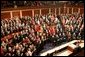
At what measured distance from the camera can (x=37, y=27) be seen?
728 cm

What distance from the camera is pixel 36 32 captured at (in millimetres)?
7055

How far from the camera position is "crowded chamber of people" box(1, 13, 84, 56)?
591 cm

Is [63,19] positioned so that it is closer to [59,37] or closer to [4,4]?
[59,37]

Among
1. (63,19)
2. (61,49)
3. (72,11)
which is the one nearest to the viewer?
(61,49)

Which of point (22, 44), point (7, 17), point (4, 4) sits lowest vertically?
point (22, 44)

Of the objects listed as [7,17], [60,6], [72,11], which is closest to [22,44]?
[7,17]

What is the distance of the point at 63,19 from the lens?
338 inches

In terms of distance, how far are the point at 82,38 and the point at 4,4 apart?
3550 mm

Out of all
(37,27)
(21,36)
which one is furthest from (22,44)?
(37,27)

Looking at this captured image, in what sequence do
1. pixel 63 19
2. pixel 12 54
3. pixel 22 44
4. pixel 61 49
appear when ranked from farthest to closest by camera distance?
pixel 63 19, pixel 61 49, pixel 22 44, pixel 12 54

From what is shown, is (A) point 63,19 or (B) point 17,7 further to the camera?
(A) point 63,19

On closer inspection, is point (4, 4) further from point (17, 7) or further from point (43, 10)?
point (43, 10)

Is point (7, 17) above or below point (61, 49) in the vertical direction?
above

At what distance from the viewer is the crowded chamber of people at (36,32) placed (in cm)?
591
